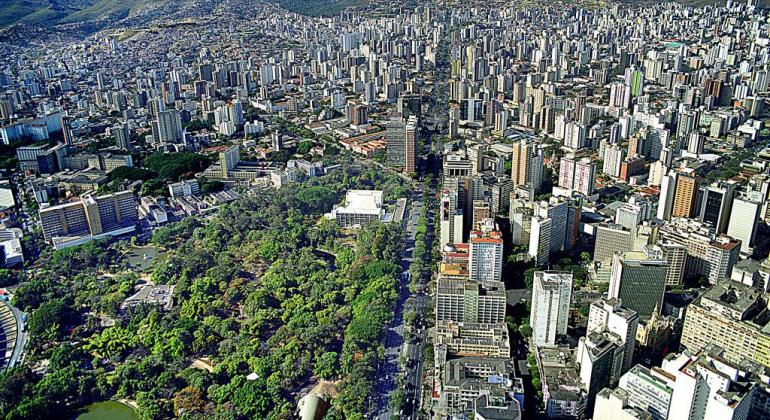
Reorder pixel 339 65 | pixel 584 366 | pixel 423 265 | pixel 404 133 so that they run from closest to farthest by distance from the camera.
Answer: pixel 584 366
pixel 423 265
pixel 404 133
pixel 339 65

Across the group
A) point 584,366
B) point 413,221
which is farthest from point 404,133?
point 584,366

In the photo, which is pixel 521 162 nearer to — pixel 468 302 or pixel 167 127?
pixel 468 302

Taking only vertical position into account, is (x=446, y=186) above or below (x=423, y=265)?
above

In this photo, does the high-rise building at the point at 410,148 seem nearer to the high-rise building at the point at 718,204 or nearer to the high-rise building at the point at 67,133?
the high-rise building at the point at 718,204

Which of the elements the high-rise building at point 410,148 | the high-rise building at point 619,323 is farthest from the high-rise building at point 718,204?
the high-rise building at point 410,148

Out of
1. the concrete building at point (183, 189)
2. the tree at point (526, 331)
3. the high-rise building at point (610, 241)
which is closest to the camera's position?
the tree at point (526, 331)

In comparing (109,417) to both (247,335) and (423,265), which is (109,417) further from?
(423,265)

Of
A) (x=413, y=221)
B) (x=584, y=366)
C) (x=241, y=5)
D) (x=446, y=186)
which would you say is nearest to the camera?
(x=584, y=366)
